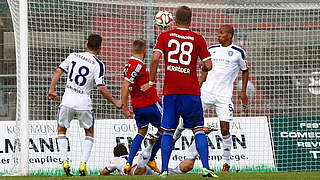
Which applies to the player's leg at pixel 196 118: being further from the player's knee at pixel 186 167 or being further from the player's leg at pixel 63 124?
the player's leg at pixel 63 124

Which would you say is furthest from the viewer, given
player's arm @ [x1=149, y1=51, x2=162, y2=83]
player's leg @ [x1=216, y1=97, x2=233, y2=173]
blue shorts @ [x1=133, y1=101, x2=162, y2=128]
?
player's leg @ [x1=216, y1=97, x2=233, y2=173]

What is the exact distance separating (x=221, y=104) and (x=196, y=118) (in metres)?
2.91

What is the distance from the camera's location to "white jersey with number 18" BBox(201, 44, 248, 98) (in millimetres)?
11305

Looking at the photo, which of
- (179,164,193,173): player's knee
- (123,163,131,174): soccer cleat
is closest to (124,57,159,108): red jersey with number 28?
(123,163,131,174): soccer cleat

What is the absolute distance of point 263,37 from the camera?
1528 centimetres

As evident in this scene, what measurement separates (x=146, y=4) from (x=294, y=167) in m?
4.56

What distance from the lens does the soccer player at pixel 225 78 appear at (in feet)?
36.9

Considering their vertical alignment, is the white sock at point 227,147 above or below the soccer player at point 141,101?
below

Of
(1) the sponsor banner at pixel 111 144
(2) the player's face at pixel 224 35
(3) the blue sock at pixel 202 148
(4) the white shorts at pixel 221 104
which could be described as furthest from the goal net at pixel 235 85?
(3) the blue sock at pixel 202 148

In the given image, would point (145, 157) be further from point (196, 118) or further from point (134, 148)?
point (196, 118)

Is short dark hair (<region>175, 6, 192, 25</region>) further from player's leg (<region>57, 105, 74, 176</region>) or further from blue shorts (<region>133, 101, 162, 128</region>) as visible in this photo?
player's leg (<region>57, 105, 74, 176</region>)

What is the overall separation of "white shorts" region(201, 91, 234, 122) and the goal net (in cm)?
295

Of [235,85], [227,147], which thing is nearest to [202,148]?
[227,147]

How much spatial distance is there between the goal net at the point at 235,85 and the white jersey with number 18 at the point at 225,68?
9.20 ft
